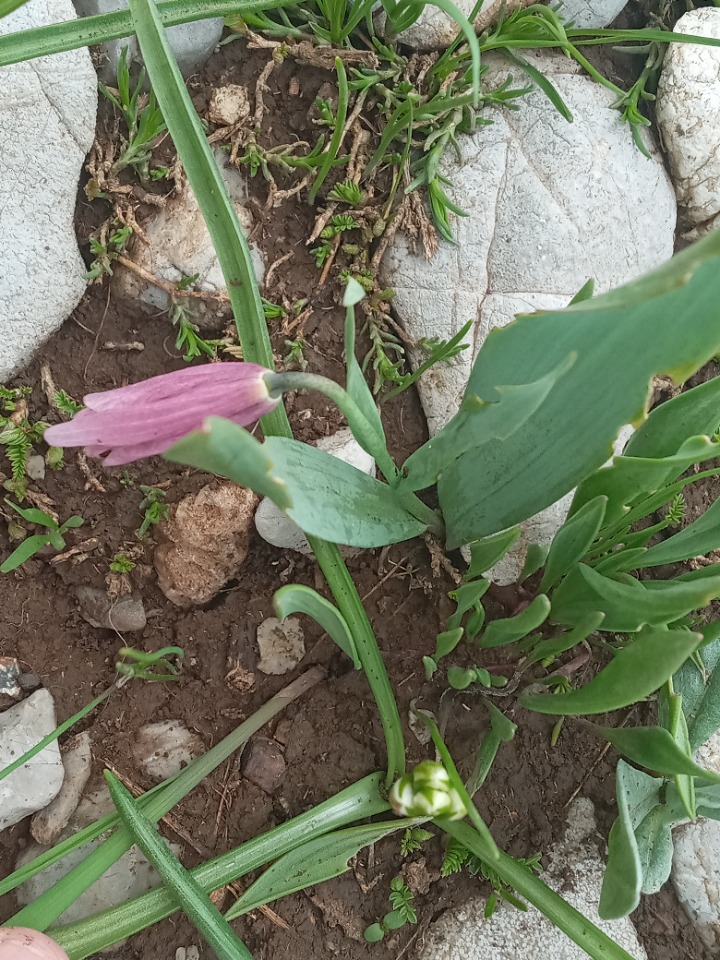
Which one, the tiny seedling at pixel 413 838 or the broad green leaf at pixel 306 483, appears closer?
the broad green leaf at pixel 306 483

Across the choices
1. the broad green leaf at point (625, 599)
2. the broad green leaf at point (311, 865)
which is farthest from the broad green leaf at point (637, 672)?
the broad green leaf at point (311, 865)

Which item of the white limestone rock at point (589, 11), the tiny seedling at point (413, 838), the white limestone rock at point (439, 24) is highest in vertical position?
the white limestone rock at point (439, 24)

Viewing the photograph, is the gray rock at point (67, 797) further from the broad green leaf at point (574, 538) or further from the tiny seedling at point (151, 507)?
the broad green leaf at point (574, 538)

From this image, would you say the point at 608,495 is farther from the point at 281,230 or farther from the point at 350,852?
the point at 281,230

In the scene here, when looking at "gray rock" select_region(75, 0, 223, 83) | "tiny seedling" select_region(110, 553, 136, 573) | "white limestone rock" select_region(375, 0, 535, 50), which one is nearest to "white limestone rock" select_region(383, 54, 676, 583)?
"white limestone rock" select_region(375, 0, 535, 50)

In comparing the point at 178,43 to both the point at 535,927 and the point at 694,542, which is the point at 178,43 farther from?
the point at 535,927

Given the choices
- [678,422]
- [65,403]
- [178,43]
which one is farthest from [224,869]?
[178,43]

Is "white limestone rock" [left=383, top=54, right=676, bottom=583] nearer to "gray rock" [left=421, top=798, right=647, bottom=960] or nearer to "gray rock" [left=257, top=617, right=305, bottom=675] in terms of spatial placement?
"gray rock" [left=257, top=617, right=305, bottom=675]
